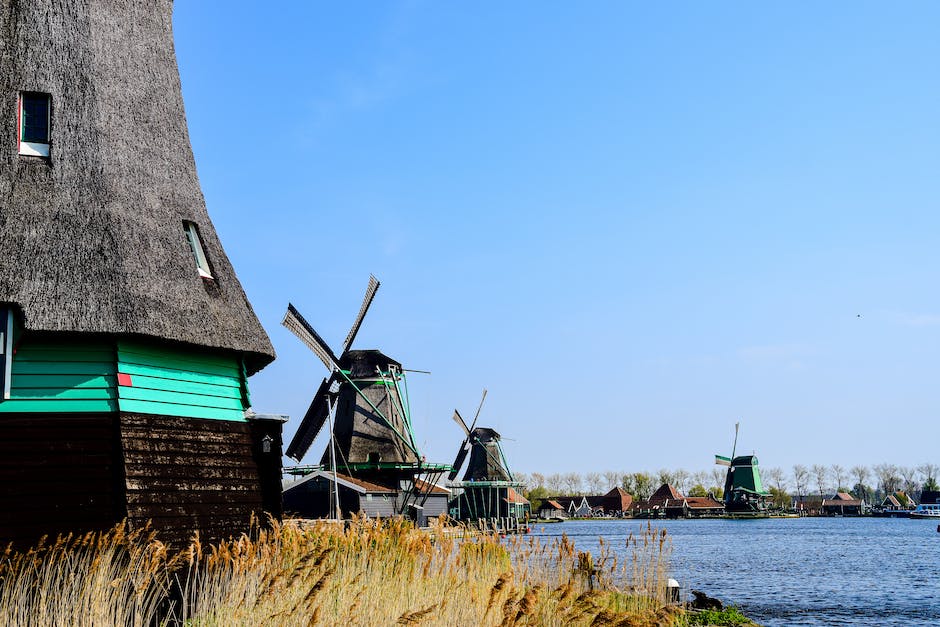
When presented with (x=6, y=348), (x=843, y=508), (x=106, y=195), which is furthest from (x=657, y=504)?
(x=6, y=348)

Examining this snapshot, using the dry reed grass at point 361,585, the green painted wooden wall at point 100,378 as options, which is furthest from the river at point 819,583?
the green painted wooden wall at point 100,378

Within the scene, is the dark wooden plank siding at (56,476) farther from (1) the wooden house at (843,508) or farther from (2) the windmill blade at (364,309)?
(1) the wooden house at (843,508)

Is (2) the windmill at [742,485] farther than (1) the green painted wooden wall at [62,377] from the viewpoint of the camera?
Yes

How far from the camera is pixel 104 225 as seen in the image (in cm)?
1112

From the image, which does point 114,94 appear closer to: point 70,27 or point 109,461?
point 70,27

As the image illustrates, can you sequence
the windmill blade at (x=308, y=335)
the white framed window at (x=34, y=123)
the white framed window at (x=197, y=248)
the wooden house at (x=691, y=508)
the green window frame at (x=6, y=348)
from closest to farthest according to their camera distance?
the green window frame at (x=6, y=348) < the white framed window at (x=34, y=123) < the white framed window at (x=197, y=248) < the windmill blade at (x=308, y=335) < the wooden house at (x=691, y=508)

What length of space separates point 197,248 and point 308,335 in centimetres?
2173

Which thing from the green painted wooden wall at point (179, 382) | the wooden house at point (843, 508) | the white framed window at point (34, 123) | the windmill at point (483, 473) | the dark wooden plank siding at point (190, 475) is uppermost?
the white framed window at point (34, 123)

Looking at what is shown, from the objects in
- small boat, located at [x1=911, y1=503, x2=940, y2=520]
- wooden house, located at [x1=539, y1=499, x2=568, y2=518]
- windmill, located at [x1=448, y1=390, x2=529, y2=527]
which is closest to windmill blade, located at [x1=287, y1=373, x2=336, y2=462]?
windmill, located at [x1=448, y1=390, x2=529, y2=527]

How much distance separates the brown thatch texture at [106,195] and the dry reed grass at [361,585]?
2756 millimetres

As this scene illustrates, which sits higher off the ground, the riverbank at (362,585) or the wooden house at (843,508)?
the riverbank at (362,585)

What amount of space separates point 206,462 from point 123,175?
3823 mm

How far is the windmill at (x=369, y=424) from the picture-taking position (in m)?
37.1

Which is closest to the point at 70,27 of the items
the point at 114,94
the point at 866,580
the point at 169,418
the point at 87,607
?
the point at 114,94
